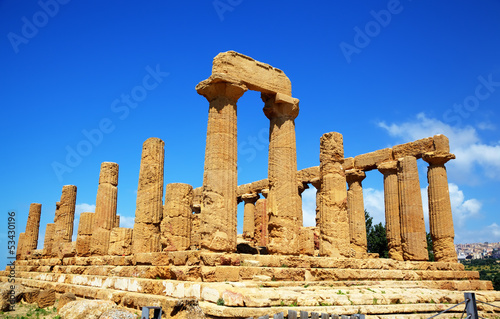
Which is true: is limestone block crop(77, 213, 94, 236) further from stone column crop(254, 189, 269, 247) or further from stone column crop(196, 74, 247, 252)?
stone column crop(196, 74, 247, 252)

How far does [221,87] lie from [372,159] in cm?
1245

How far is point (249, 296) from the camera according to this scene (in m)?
9.07

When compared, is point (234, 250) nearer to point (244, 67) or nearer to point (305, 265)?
point (305, 265)

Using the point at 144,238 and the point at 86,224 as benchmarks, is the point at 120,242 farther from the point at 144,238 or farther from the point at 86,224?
the point at 86,224

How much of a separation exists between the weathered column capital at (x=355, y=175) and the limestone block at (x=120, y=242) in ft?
39.6

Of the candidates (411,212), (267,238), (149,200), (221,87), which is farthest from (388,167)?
(149,200)

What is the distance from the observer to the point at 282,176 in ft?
47.1

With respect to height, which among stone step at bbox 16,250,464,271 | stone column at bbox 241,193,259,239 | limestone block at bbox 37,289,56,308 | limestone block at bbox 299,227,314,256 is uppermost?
stone column at bbox 241,193,259,239

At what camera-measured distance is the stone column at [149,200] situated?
16.1 meters

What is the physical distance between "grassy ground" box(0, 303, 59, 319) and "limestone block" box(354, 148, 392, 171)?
16569 millimetres

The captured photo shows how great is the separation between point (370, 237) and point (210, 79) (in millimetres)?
31249

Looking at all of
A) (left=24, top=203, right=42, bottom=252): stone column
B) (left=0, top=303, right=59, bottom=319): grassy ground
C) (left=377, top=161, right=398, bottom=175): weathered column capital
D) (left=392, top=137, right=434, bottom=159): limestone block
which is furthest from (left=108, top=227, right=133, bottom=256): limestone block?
(left=24, top=203, right=42, bottom=252): stone column

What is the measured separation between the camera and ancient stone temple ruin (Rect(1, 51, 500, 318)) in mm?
10758

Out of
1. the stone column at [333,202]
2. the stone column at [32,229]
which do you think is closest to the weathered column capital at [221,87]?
the stone column at [333,202]
